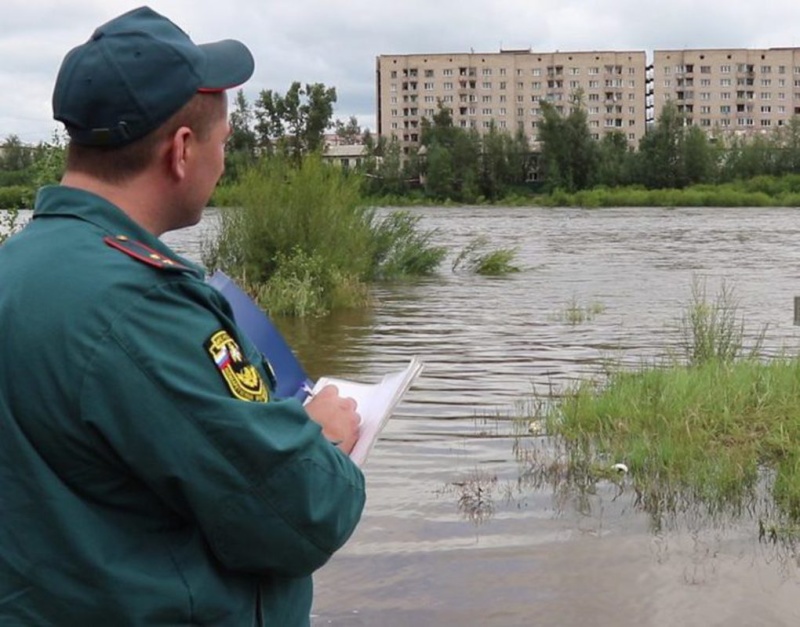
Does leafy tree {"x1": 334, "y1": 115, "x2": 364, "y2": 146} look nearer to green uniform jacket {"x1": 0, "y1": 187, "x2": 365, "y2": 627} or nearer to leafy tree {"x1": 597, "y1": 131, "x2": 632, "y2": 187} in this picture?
leafy tree {"x1": 597, "y1": 131, "x2": 632, "y2": 187}

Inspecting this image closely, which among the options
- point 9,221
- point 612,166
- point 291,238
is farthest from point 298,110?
point 612,166

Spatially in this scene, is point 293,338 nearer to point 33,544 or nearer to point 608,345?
point 608,345

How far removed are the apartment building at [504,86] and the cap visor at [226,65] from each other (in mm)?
163224

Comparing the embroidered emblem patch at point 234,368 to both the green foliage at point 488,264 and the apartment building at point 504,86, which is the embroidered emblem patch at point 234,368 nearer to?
the green foliage at point 488,264

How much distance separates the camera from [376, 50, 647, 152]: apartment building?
542ft

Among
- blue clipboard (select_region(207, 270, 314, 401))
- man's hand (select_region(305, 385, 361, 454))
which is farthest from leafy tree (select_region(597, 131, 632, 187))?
man's hand (select_region(305, 385, 361, 454))

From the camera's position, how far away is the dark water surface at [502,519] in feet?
17.4

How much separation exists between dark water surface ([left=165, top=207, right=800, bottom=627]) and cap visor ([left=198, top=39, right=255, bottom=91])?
3.42 metres

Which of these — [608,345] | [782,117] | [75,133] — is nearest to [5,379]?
[75,133]

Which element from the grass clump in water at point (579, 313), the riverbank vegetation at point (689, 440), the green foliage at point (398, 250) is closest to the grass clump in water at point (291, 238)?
the grass clump in water at point (579, 313)

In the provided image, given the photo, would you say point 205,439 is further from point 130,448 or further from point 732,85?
point 732,85

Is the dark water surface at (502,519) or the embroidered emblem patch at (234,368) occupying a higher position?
the embroidered emblem patch at (234,368)

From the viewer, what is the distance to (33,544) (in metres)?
1.91

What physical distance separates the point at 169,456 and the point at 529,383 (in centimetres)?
972
